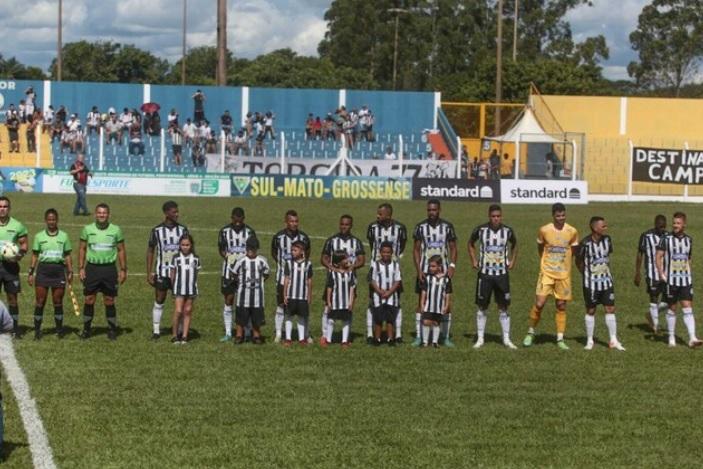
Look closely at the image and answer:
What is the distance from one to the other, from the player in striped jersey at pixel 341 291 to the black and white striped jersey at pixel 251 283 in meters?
0.96

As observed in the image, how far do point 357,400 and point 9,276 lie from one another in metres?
6.38

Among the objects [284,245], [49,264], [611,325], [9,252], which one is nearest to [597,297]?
[611,325]

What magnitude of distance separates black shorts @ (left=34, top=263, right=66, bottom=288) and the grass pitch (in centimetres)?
80

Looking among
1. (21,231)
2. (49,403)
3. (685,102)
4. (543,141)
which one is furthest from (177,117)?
(49,403)

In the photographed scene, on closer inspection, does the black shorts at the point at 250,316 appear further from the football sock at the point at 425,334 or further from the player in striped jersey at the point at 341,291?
the football sock at the point at 425,334

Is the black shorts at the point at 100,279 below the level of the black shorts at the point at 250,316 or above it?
above

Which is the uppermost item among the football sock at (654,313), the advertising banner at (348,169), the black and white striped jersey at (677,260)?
the advertising banner at (348,169)

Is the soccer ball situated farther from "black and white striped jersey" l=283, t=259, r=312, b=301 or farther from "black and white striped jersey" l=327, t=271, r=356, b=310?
"black and white striped jersey" l=327, t=271, r=356, b=310

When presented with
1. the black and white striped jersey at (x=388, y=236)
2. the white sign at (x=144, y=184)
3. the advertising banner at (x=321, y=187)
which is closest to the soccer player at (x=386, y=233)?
the black and white striped jersey at (x=388, y=236)

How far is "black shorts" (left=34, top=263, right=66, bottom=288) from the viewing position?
1677 centimetres

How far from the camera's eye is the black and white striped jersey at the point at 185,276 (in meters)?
16.6

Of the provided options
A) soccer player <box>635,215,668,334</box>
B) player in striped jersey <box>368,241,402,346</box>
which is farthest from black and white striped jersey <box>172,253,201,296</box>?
soccer player <box>635,215,668,334</box>

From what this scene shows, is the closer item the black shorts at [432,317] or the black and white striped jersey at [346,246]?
the black shorts at [432,317]

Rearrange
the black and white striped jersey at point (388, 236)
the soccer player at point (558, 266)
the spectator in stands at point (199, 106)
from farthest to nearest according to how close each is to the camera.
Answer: the spectator in stands at point (199, 106) → the black and white striped jersey at point (388, 236) → the soccer player at point (558, 266)
